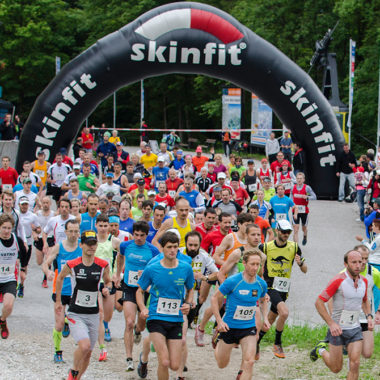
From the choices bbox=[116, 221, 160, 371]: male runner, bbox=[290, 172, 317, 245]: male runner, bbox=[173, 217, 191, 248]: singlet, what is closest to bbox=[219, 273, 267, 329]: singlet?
bbox=[116, 221, 160, 371]: male runner

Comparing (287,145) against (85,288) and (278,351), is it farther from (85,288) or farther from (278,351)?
(85,288)

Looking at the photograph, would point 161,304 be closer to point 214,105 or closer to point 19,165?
point 19,165

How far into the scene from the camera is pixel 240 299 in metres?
7.72

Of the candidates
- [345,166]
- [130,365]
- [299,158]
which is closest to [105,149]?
[299,158]

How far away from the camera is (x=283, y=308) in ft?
29.4

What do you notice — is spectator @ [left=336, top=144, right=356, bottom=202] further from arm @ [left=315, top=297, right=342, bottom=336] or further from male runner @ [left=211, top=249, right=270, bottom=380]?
male runner @ [left=211, top=249, right=270, bottom=380]

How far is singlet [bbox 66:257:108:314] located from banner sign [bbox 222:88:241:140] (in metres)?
25.4

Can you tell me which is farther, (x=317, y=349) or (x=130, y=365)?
(x=130, y=365)

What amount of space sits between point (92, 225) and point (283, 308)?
3.73 meters

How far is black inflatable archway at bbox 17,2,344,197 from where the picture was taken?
63.1 feet

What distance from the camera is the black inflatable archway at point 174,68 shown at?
1922 cm

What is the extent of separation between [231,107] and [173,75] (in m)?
12.3

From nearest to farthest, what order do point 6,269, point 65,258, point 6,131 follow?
point 65,258 → point 6,269 → point 6,131

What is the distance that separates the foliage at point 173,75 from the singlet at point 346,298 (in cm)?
2506
